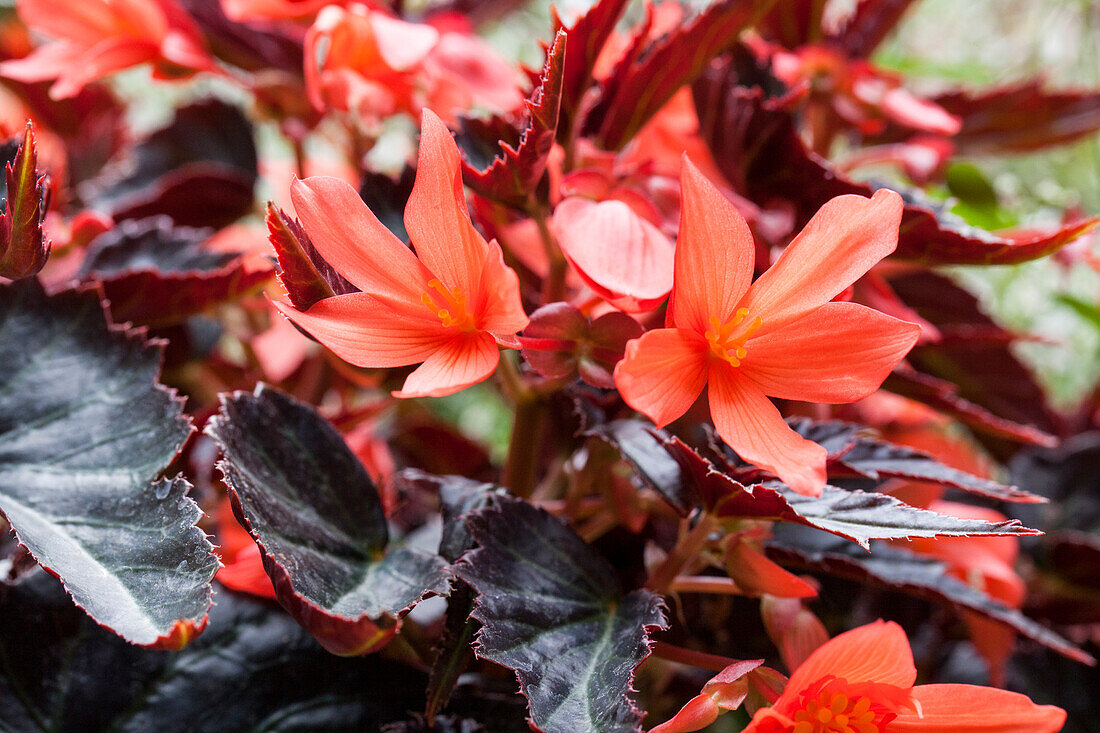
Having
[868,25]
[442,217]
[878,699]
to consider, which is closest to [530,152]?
[442,217]

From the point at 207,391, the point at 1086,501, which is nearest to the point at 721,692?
the point at 207,391

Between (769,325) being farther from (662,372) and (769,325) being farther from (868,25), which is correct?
(868,25)

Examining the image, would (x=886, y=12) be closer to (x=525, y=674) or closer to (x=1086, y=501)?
(x=1086, y=501)

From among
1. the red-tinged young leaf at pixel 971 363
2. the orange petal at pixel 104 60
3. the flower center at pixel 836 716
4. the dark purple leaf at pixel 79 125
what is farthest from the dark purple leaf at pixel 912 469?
the dark purple leaf at pixel 79 125

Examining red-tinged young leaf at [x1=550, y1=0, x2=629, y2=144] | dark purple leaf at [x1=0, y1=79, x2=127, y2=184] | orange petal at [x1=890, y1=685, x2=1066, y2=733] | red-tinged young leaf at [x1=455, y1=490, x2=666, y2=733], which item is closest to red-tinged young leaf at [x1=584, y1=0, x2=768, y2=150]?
red-tinged young leaf at [x1=550, y1=0, x2=629, y2=144]

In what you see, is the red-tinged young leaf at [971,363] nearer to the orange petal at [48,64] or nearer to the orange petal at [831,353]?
the orange petal at [831,353]

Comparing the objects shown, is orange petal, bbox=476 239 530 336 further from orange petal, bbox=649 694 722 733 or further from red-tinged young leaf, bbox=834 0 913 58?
red-tinged young leaf, bbox=834 0 913 58
